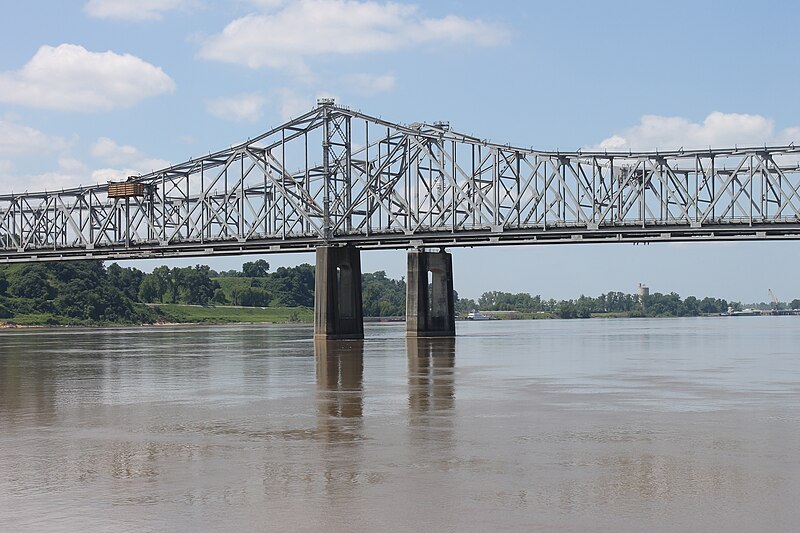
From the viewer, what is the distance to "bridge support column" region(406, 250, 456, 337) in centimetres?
10912

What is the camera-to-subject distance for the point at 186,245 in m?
123

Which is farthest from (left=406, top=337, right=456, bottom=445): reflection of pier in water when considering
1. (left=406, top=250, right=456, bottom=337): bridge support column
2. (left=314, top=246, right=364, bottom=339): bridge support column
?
(left=406, top=250, right=456, bottom=337): bridge support column

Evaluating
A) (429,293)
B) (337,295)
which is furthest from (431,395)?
(429,293)

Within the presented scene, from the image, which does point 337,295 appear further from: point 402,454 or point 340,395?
point 402,454

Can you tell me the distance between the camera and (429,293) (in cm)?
11106

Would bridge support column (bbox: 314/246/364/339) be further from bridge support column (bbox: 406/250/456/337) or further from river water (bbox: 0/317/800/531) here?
river water (bbox: 0/317/800/531)

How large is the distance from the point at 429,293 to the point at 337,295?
11.0 m

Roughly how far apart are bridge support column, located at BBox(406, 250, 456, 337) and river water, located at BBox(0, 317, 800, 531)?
61724 mm

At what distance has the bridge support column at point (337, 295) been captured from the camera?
336 ft

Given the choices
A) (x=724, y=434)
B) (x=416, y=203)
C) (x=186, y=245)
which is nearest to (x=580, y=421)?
(x=724, y=434)

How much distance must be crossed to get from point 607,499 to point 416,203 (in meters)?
95.0

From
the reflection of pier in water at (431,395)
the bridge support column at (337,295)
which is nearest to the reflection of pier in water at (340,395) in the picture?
the reflection of pier in water at (431,395)

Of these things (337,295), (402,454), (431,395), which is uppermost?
(337,295)

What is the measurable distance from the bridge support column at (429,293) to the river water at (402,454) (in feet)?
203
